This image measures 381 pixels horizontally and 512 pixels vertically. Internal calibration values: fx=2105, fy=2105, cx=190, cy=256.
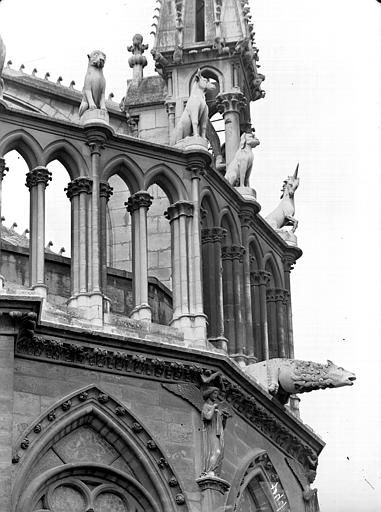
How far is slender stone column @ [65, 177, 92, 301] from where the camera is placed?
129 feet

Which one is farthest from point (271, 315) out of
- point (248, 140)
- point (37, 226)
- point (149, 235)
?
point (37, 226)

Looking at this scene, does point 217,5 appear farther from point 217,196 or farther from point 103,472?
point 103,472

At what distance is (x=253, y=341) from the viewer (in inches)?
1694

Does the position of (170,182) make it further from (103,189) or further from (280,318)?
(280,318)

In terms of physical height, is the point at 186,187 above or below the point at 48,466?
above

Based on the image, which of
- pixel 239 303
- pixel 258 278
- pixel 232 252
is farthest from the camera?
pixel 258 278

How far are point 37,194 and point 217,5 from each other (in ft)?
29.3

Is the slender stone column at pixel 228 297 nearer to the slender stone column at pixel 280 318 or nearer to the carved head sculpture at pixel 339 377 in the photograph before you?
the carved head sculpture at pixel 339 377

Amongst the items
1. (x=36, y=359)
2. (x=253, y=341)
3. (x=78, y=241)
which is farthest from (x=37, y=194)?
(x=253, y=341)

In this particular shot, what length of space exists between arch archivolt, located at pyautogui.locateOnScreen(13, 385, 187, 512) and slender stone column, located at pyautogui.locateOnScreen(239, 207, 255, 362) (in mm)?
4800

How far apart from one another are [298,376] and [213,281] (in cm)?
Result: 258

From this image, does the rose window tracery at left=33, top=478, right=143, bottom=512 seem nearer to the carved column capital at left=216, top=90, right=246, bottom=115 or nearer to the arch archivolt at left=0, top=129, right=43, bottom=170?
the arch archivolt at left=0, top=129, right=43, bottom=170

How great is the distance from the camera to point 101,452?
125 ft

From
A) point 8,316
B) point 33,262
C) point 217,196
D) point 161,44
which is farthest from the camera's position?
point 161,44
